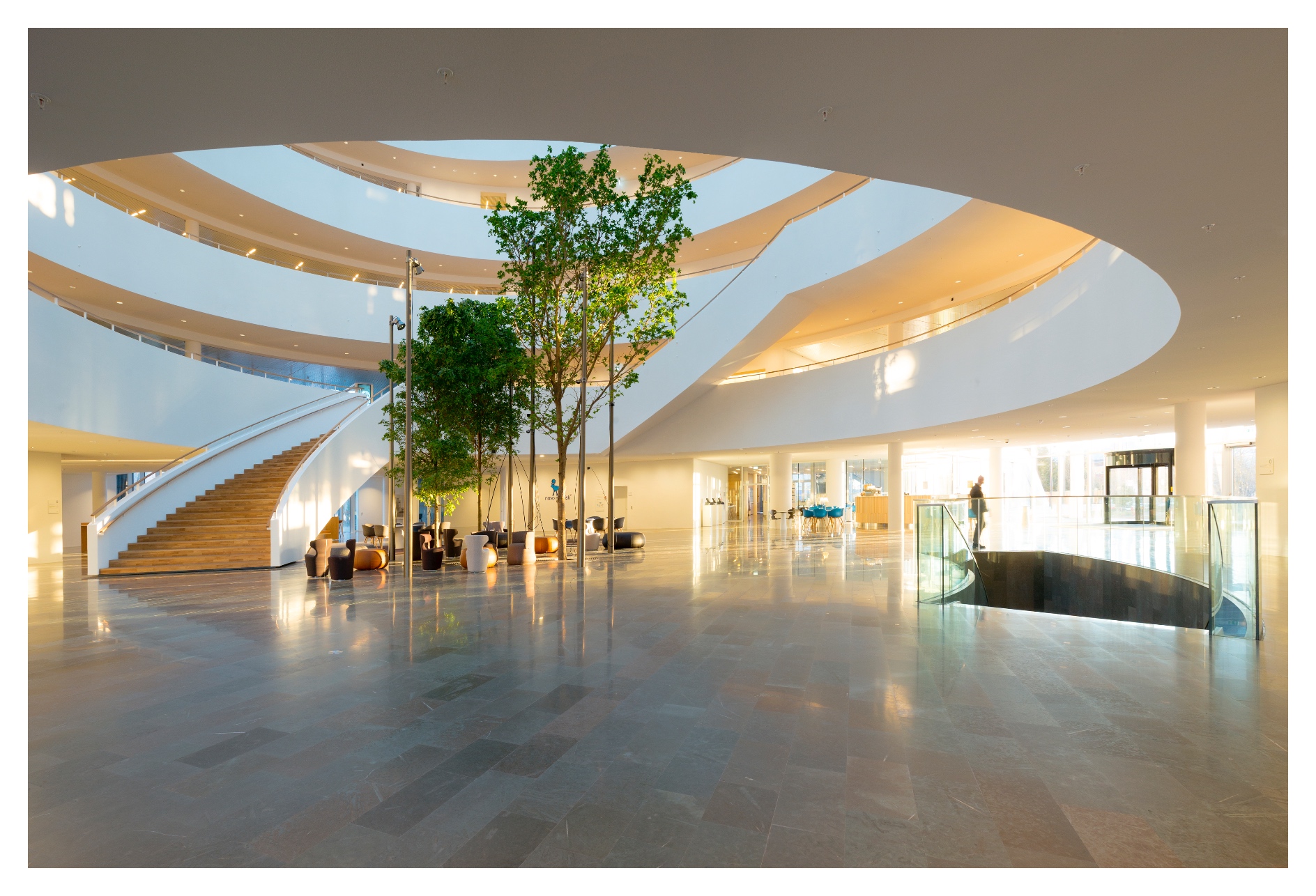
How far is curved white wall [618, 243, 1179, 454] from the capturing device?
10664mm

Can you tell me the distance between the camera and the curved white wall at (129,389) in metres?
12.2

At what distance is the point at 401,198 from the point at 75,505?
14.2m

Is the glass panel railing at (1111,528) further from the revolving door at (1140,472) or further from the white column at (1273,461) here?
the revolving door at (1140,472)

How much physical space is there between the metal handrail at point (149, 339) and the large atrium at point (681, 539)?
1.08ft

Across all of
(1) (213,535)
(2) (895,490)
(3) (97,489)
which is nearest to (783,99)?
(1) (213,535)

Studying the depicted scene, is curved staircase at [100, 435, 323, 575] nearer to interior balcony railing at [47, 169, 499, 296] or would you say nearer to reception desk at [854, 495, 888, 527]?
interior balcony railing at [47, 169, 499, 296]

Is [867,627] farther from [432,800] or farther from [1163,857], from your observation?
[432,800]

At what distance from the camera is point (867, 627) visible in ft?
21.8

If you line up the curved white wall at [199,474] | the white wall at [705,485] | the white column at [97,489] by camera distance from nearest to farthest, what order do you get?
the curved white wall at [199,474], the white column at [97,489], the white wall at [705,485]

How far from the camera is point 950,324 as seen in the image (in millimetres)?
16688

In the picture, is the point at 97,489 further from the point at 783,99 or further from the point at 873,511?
the point at 783,99

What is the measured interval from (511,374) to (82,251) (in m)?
10.0

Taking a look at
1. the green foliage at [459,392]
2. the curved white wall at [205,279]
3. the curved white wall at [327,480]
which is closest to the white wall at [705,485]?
the curved white wall at [205,279]
